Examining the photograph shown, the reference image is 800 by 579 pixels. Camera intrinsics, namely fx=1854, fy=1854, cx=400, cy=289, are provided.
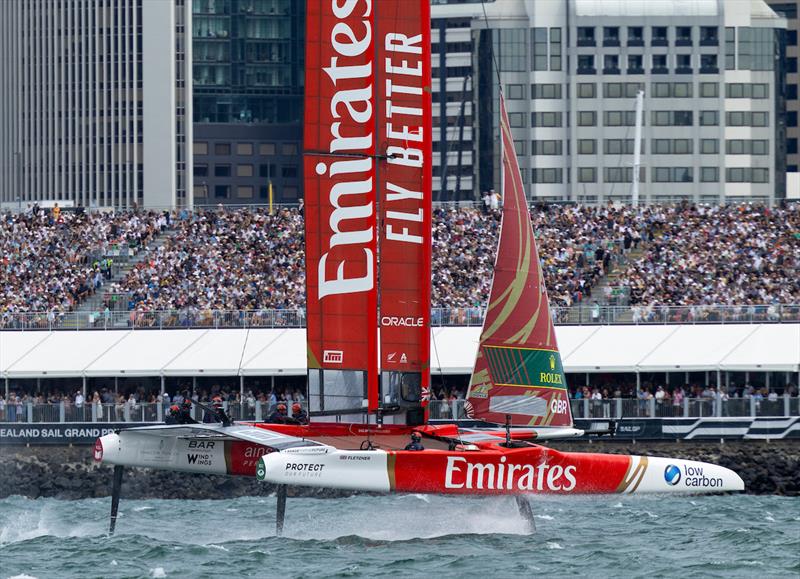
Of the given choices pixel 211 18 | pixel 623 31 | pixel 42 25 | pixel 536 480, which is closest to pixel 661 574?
pixel 536 480

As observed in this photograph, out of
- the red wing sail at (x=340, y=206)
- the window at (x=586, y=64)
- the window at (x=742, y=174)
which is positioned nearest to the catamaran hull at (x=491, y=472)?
the red wing sail at (x=340, y=206)

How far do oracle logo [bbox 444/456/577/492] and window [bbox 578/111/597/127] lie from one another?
4344 inches

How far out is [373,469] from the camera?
29.4m

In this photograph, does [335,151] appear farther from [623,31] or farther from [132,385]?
[623,31]

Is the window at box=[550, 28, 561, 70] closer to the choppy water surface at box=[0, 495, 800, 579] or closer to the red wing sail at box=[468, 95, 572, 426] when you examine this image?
the choppy water surface at box=[0, 495, 800, 579]

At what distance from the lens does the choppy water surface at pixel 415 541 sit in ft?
88.8

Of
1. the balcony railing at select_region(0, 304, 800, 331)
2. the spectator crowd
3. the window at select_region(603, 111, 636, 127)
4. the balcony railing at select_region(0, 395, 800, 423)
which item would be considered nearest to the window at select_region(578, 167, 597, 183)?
the window at select_region(603, 111, 636, 127)

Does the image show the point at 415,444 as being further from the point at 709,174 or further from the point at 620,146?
the point at 709,174

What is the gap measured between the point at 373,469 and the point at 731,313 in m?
21.6

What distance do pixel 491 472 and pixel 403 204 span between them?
16.5 feet

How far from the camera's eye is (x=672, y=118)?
139 meters

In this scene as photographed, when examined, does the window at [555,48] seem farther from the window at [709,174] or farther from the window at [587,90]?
the window at [709,174]

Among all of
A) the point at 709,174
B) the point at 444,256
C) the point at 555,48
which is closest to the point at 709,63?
the point at 709,174

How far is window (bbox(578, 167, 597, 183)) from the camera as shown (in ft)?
459
